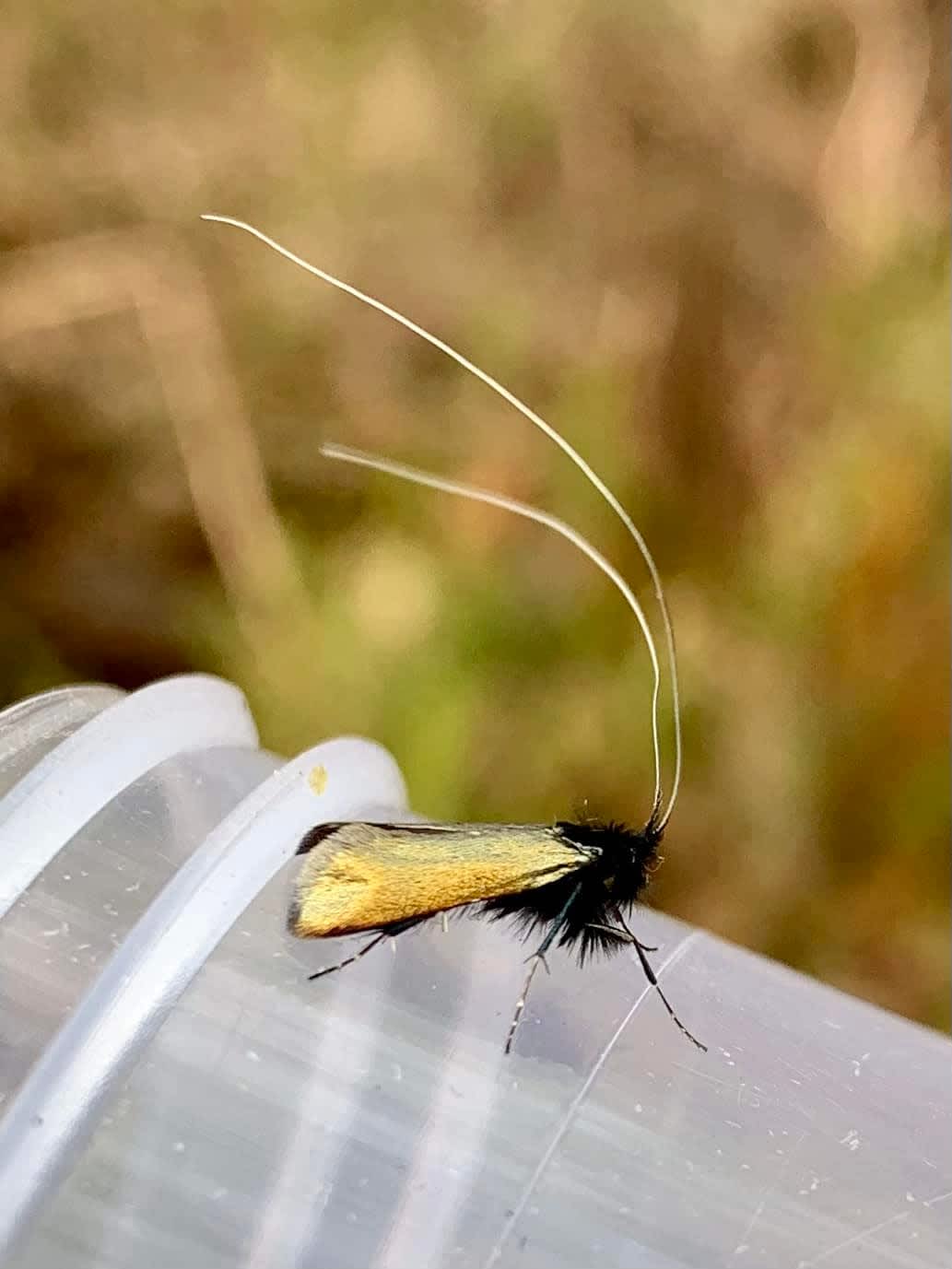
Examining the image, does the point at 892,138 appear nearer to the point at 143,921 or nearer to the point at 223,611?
the point at 223,611

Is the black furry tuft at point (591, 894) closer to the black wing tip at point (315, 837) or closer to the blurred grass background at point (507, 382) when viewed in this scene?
the black wing tip at point (315, 837)

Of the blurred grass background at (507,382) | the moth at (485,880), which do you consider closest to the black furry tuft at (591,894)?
the moth at (485,880)

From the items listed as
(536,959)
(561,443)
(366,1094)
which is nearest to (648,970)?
(536,959)

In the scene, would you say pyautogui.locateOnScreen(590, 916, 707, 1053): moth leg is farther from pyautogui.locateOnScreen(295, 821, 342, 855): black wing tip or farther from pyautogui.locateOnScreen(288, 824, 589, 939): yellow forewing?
pyautogui.locateOnScreen(295, 821, 342, 855): black wing tip

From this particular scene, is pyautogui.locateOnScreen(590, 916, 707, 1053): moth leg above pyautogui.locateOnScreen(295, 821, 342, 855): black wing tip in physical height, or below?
below

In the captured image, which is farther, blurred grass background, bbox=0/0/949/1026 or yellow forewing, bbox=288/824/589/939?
blurred grass background, bbox=0/0/949/1026

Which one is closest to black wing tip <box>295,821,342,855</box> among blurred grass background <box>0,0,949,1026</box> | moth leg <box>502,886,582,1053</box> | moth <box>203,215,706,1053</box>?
moth <box>203,215,706,1053</box>

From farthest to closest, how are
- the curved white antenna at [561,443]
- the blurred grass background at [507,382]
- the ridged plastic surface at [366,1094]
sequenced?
the blurred grass background at [507,382], the curved white antenna at [561,443], the ridged plastic surface at [366,1094]
